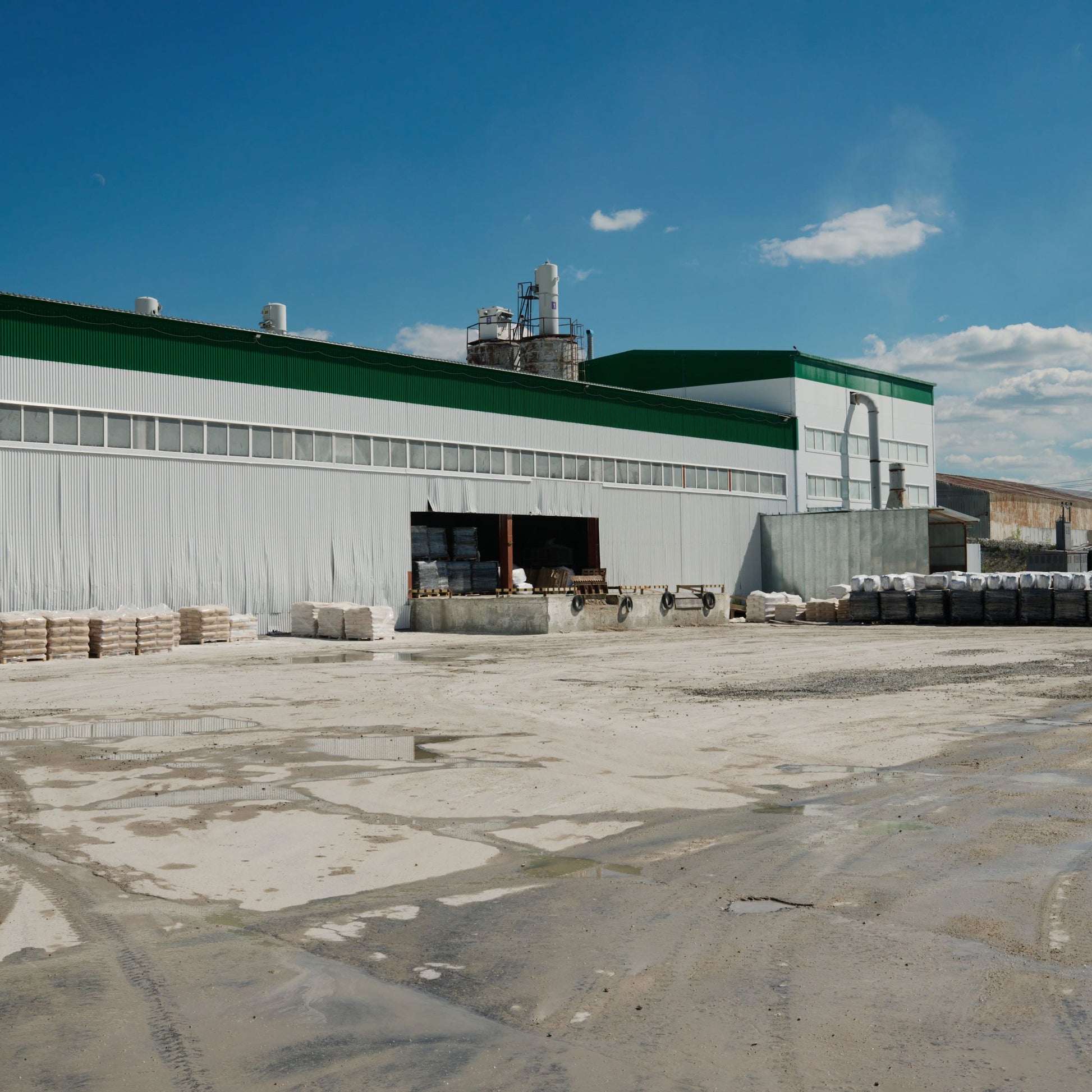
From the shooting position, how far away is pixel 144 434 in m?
26.1

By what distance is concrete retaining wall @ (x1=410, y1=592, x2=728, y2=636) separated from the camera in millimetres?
30641

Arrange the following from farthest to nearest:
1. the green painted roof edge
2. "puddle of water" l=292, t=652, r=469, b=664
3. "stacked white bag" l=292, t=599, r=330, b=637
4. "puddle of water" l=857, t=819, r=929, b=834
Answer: "stacked white bag" l=292, t=599, r=330, b=637, the green painted roof edge, "puddle of water" l=292, t=652, r=469, b=664, "puddle of water" l=857, t=819, r=929, b=834

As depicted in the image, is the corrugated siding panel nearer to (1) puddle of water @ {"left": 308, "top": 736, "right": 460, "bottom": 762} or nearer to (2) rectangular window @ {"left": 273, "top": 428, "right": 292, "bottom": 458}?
(2) rectangular window @ {"left": 273, "top": 428, "right": 292, "bottom": 458}

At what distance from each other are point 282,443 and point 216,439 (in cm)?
194

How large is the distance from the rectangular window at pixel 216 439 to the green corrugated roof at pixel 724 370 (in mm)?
27593

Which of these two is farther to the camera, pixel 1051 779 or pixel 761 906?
pixel 1051 779

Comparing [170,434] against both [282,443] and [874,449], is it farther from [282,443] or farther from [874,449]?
[874,449]

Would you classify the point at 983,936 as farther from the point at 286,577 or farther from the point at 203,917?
the point at 286,577

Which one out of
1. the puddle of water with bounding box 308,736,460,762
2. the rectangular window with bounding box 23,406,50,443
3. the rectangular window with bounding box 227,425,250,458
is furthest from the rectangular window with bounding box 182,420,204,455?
the puddle of water with bounding box 308,736,460,762

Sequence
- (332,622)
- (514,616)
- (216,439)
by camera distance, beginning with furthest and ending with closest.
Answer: (514,616)
(332,622)
(216,439)

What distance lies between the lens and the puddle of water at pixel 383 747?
10188 mm

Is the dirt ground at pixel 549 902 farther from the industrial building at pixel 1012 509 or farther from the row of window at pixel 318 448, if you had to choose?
the industrial building at pixel 1012 509

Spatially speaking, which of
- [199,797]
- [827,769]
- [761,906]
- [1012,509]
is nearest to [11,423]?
[199,797]

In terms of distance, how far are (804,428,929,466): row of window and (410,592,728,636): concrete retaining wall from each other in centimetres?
1899
